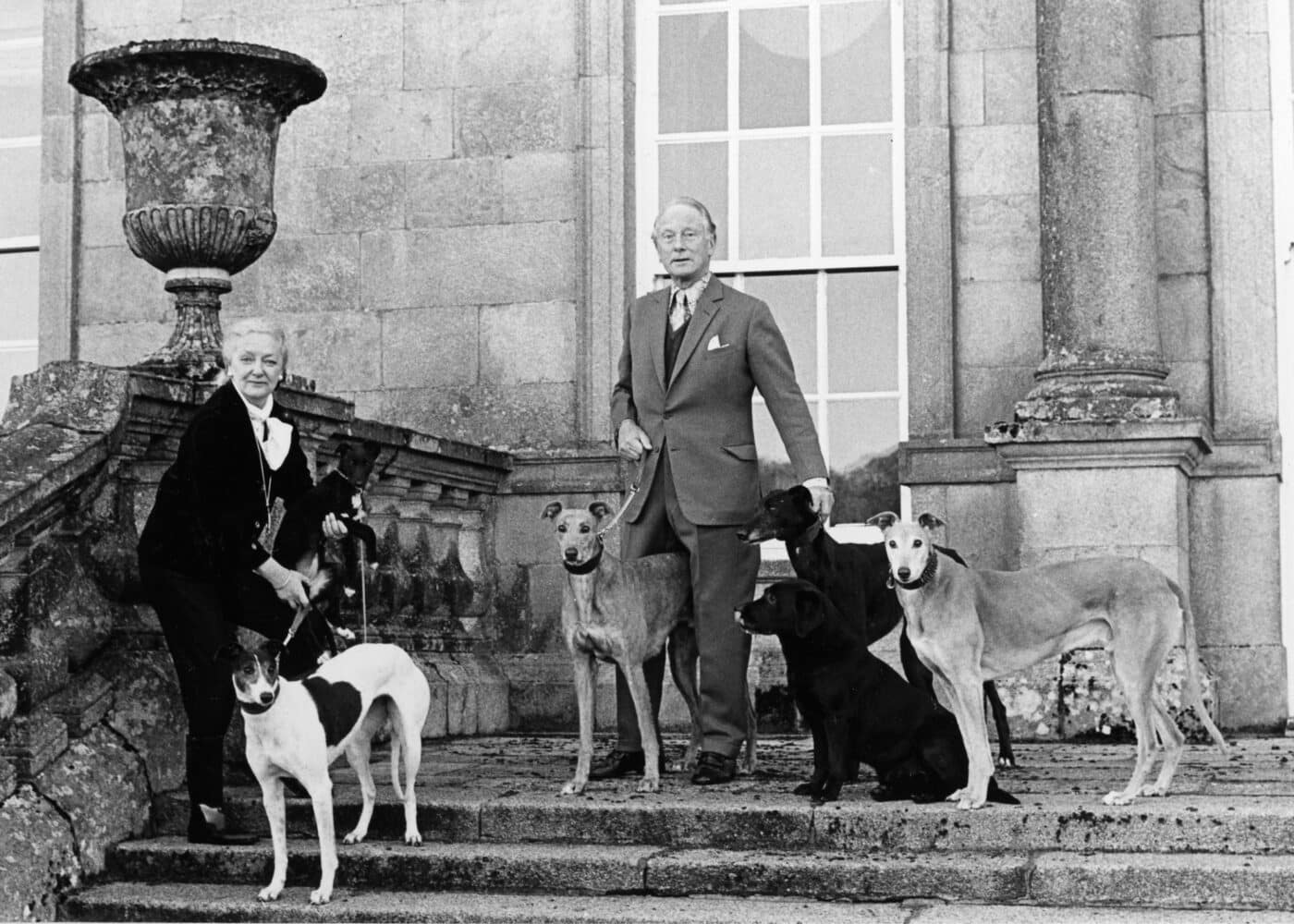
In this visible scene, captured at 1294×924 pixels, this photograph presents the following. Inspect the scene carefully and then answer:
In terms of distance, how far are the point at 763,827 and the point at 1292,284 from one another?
16.0 feet

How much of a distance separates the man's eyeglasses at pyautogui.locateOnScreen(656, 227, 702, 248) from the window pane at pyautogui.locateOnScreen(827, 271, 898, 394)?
10.4 ft

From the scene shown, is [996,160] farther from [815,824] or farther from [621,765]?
[815,824]

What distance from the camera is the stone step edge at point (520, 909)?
5.27 metres

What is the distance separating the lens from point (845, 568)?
23.6ft

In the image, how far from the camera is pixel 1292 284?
9.58 m

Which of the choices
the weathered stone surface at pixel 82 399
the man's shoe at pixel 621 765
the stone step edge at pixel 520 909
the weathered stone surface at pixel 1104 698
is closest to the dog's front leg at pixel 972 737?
the stone step edge at pixel 520 909

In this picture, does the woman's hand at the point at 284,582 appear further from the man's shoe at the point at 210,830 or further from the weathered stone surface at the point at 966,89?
the weathered stone surface at the point at 966,89

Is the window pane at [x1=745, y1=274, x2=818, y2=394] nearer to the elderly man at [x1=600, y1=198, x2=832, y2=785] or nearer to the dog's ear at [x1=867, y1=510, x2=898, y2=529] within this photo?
the elderly man at [x1=600, y1=198, x2=832, y2=785]

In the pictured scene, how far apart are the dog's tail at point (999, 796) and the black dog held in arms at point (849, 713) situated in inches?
5.2

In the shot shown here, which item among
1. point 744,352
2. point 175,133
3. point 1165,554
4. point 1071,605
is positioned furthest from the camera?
point 1165,554

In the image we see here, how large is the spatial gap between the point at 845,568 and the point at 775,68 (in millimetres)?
3846

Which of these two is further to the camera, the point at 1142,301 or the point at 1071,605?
the point at 1142,301

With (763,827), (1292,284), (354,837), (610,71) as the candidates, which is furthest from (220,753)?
(1292,284)

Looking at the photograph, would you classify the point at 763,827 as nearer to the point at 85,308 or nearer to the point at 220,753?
Answer: the point at 220,753
